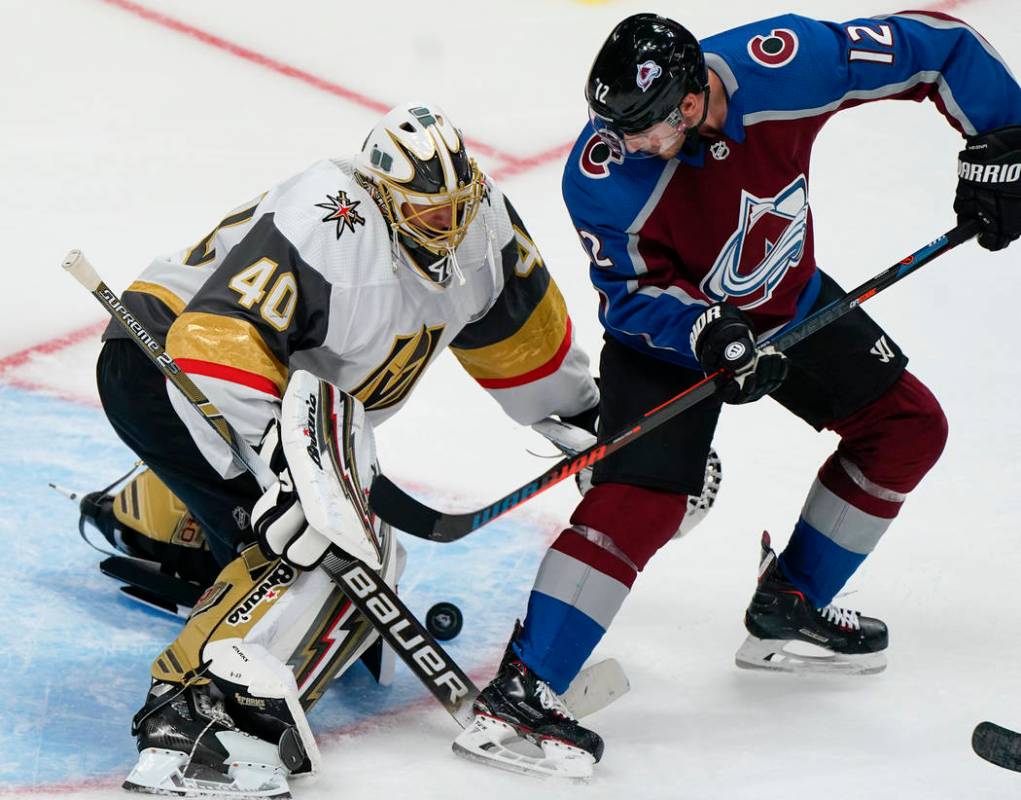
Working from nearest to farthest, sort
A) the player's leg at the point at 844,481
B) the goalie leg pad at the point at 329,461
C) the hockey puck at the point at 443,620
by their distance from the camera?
the goalie leg pad at the point at 329,461
the player's leg at the point at 844,481
the hockey puck at the point at 443,620

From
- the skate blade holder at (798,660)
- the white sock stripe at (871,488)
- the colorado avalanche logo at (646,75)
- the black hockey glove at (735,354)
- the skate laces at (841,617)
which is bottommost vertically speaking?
the skate blade holder at (798,660)

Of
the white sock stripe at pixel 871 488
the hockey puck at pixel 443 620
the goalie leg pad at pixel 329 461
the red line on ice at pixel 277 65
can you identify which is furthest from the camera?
the red line on ice at pixel 277 65

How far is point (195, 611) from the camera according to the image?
9.86 feet

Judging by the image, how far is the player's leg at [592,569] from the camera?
9.96 feet

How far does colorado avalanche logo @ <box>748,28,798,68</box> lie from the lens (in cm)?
302

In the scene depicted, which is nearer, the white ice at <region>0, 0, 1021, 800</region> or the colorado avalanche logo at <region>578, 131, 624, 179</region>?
the colorado avalanche logo at <region>578, 131, 624, 179</region>

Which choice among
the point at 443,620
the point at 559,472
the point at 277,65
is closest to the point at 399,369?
the point at 559,472

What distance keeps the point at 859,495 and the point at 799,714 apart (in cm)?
46

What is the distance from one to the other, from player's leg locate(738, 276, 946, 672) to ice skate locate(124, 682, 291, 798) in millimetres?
1131

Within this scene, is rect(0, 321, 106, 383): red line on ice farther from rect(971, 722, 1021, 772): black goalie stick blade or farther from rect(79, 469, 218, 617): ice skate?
rect(971, 722, 1021, 772): black goalie stick blade

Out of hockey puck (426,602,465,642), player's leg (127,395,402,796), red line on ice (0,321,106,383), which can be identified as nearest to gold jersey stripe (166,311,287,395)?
player's leg (127,395,402,796)

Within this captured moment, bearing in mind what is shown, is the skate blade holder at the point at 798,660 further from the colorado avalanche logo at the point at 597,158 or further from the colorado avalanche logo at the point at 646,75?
the colorado avalanche logo at the point at 646,75

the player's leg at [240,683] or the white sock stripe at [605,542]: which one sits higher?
the white sock stripe at [605,542]

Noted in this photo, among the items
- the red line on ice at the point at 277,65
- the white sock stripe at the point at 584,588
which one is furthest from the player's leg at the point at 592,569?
the red line on ice at the point at 277,65
